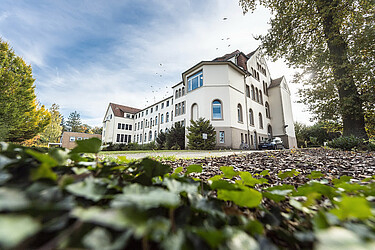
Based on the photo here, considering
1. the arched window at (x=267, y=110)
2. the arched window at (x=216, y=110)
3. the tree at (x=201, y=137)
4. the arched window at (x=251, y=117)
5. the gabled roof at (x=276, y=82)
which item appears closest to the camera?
the tree at (x=201, y=137)

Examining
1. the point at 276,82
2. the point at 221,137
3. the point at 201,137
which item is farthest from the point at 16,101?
the point at 276,82

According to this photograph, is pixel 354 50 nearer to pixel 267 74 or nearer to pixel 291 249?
pixel 291 249

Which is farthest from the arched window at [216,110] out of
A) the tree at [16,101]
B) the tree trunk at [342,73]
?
the tree at [16,101]

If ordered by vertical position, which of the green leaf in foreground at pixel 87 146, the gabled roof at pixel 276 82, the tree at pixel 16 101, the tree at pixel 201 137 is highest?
the gabled roof at pixel 276 82

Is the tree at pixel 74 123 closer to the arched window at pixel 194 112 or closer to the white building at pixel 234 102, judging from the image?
the white building at pixel 234 102

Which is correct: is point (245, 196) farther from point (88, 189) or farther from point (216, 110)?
point (216, 110)

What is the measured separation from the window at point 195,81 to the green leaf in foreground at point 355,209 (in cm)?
1821

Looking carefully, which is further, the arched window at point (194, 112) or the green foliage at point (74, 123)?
the green foliage at point (74, 123)

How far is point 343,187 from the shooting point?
2.40 feet

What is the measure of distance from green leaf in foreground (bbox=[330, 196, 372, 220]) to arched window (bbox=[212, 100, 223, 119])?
661 inches

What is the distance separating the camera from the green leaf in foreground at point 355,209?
1.17 ft

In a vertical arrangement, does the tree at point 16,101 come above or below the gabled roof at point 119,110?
below

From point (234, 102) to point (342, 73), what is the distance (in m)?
9.94

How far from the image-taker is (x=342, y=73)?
8.09 meters
